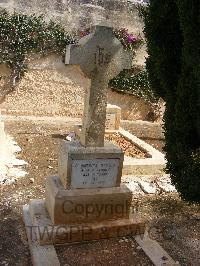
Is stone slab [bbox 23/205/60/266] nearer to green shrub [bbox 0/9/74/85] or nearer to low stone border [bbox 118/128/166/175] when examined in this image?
low stone border [bbox 118/128/166/175]

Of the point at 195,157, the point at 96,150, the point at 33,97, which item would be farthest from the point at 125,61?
the point at 33,97

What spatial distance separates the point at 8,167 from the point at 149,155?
3020mm

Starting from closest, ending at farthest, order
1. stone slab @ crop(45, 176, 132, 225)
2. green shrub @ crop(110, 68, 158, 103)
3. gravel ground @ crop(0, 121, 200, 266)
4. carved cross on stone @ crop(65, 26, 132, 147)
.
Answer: gravel ground @ crop(0, 121, 200, 266)
carved cross on stone @ crop(65, 26, 132, 147)
stone slab @ crop(45, 176, 132, 225)
green shrub @ crop(110, 68, 158, 103)

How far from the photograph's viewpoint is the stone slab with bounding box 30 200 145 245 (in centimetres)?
395

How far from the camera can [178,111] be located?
156 inches

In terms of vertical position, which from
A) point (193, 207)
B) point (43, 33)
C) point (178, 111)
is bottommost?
point (193, 207)

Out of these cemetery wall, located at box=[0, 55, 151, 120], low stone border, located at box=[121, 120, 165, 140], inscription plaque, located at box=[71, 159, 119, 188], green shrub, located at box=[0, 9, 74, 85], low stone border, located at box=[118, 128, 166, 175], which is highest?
green shrub, located at box=[0, 9, 74, 85]

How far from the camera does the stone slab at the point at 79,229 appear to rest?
3947mm

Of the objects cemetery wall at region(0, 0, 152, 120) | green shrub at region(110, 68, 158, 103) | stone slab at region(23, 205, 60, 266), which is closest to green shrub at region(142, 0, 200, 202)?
stone slab at region(23, 205, 60, 266)

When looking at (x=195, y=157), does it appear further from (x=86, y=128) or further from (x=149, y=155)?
(x=149, y=155)

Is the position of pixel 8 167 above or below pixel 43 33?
below

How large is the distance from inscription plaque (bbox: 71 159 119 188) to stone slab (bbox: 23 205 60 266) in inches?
31.1

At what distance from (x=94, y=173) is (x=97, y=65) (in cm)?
138

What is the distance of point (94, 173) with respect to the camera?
422 centimetres
